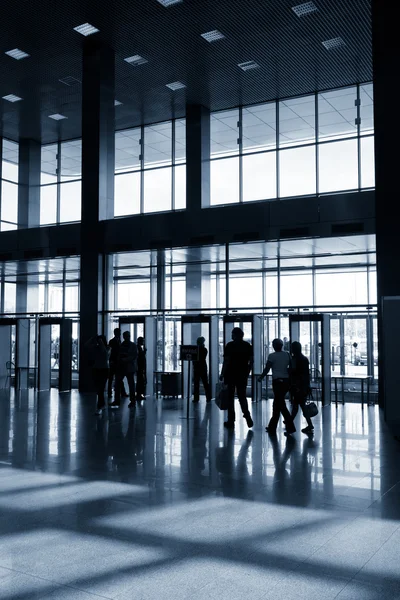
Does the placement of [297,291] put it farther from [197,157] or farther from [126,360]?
[126,360]

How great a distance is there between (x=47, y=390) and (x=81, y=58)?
966 centimetres

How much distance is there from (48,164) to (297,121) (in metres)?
9.70

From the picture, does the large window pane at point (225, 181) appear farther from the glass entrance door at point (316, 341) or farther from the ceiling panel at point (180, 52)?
the glass entrance door at point (316, 341)

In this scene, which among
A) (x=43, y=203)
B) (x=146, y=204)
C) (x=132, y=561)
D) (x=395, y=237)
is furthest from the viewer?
(x=43, y=203)

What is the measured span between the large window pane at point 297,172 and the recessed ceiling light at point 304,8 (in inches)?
194

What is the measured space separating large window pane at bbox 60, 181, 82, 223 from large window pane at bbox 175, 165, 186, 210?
162 inches

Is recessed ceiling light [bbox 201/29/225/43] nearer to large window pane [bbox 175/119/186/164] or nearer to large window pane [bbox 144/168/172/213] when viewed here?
large window pane [bbox 175/119/186/164]

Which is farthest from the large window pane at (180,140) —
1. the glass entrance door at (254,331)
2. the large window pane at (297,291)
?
the glass entrance door at (254,331)

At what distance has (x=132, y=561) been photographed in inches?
165

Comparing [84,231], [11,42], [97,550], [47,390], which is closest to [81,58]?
[11,42]

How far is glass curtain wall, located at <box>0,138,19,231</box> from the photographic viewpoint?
862 inches

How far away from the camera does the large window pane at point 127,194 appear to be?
20.2m

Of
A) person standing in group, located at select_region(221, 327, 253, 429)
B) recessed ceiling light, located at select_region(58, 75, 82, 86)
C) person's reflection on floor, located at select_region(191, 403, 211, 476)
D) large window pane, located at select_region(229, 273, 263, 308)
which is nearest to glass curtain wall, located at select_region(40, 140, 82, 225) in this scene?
recessed ceiling light, located at select_region(58, 75, 82, 86)

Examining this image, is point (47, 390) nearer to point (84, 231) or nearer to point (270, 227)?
point (84, 231)
